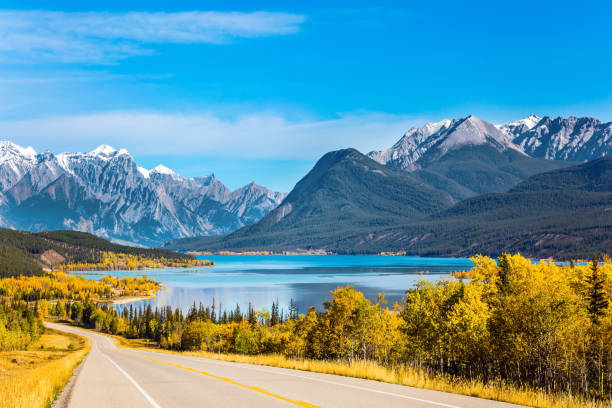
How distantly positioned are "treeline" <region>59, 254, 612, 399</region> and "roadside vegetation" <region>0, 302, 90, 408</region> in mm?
22624

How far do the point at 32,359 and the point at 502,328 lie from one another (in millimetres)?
67006

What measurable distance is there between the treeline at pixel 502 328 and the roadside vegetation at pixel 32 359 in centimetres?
2262

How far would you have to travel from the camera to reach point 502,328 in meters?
38.9

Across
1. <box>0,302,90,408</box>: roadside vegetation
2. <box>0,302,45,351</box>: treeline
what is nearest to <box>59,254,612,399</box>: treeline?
<box>0,302,90,408</box>: roadside vegetation

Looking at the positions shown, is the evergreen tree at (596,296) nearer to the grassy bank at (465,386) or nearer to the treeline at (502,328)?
the treeline at (502,328)

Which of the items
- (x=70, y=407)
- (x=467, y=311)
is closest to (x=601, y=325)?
(x=467, y=311)

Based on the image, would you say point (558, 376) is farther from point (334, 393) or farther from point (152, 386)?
point (152, 386)

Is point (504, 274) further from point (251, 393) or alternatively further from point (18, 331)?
point (18, 331)

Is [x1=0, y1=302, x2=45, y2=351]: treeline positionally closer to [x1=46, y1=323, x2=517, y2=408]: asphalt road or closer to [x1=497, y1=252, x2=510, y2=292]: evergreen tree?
[x1=497, y1=252, x2=510, y2=292]: evergreen tree

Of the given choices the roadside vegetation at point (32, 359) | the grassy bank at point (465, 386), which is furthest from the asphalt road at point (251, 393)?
the roadside vegetation at point (32, 359)

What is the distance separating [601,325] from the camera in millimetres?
40000

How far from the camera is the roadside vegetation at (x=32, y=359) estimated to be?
66.7 feet

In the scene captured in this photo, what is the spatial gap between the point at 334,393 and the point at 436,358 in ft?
130

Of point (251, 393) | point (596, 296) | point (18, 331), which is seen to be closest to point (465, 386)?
point (251, 393)
